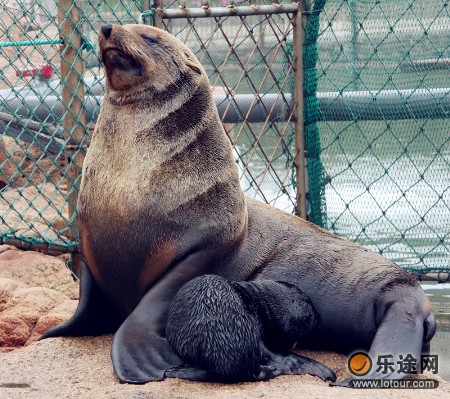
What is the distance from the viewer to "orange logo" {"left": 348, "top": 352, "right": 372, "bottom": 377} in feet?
12.6

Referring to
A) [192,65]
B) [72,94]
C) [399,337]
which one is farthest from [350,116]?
[399,337]

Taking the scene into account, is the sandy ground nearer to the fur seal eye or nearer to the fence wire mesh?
the fur seal eye

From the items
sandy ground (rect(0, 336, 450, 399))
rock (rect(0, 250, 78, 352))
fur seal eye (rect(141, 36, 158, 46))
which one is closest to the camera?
sandy ground (rect(0, 336, 450, 399))

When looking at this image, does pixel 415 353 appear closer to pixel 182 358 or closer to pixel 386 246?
pixel 182 358

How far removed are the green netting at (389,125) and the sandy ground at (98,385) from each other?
2.23m

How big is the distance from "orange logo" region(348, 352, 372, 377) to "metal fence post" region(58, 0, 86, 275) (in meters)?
2.19

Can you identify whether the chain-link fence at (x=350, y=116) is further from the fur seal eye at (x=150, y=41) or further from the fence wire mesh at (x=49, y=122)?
the fur seal eye at (x=150, y=41)

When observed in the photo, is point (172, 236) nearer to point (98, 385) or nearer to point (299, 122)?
point (98, 385)

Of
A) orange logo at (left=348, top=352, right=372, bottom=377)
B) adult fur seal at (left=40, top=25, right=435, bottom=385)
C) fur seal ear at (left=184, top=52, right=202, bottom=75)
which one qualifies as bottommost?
orange logo at (left=348, top=352, right=372, bottom=377)

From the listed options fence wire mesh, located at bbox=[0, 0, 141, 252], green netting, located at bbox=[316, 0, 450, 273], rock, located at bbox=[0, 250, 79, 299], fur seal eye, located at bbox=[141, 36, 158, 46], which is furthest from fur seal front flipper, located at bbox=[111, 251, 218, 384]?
green netting, located at bbox=[316, 0, 450, 273]

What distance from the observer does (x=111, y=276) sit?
13.6 ft

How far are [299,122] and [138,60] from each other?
2206mm

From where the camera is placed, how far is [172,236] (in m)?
4.02

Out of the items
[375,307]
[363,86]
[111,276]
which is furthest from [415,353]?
[363,86]
